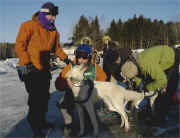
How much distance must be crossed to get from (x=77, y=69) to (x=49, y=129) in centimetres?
124

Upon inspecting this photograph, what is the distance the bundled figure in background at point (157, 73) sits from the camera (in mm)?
3041

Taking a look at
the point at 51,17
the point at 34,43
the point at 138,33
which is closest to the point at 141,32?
the point at 138,33

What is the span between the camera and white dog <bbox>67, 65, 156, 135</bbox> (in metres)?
2.70

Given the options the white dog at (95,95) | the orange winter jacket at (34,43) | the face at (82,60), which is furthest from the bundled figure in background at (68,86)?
the orange winter jacket at (34,43)

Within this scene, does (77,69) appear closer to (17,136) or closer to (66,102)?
(66,102)

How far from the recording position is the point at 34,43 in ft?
9.30

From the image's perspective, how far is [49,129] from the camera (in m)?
3.21

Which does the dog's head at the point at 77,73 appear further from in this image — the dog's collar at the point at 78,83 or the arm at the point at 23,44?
the arm at the point at 23,44

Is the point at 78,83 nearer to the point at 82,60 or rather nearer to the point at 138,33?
the point at 82,60

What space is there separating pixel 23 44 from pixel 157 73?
203cm

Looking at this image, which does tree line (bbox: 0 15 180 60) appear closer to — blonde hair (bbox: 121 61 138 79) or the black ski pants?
blonde hair (bbox: 121 61 138 79)

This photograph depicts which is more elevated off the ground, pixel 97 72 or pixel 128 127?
pixel 97 72

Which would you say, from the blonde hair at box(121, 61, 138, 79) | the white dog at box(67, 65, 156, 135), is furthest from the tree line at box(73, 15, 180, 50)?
the white dog at box(67, 65, 156, 135)

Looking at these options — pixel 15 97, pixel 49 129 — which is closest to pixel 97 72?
pixel 49 129
